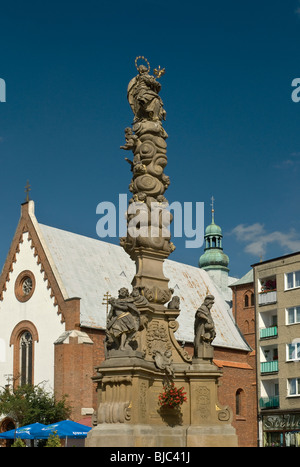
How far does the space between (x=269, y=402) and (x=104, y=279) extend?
46.2ft

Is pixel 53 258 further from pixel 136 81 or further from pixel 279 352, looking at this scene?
pixel 136 81

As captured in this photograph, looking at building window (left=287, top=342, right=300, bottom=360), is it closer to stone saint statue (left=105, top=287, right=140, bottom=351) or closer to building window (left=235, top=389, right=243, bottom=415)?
building window (left=235, top=389, right=243, bottom=415)

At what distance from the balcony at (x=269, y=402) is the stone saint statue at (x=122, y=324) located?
106 feet

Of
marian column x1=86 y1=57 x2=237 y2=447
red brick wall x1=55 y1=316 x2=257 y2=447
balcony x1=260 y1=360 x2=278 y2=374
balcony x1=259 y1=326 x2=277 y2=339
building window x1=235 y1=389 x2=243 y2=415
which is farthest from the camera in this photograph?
building window x1=235 y1=389 x2=243 y2=415

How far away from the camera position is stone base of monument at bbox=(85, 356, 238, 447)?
53.7 ft

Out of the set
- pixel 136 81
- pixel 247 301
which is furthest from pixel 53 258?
pixel 136 81

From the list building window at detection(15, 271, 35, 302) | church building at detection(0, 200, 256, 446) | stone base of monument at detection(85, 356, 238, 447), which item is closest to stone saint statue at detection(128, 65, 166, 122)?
stone base of monument at detection(85, 356, 238, 447)

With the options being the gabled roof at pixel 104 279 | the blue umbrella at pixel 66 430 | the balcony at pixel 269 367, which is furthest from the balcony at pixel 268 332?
the blue umbrella at pixel 66 430

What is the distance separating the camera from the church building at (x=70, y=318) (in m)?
38.2

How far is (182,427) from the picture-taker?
1800 centimetres

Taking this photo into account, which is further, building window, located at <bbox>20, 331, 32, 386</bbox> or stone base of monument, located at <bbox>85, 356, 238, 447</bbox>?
building window, located at <bbox>20, 331, 32, 386</bbox>

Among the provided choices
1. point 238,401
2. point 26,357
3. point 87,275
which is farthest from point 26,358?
point 238,401

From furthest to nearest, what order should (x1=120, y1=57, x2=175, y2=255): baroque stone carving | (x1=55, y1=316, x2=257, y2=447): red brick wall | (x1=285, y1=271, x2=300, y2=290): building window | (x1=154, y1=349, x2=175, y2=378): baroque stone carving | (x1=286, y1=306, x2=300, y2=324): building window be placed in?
(x1=285, y1=271, x2=300, y2=290): building window → (x1=286, y1=306, x2=300, y2=324): building window → (x1=55, y1=316, x2=257, y2=447): red brick wall → (x1=120, y1=57, x2=175, y2=255): baroque stone carving → (x1=154, y1=349, x2=175, y2=378): baroque stone carving

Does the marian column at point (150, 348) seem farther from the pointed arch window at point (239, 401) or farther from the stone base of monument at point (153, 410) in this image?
the pointed arch window at point (239, 401)
